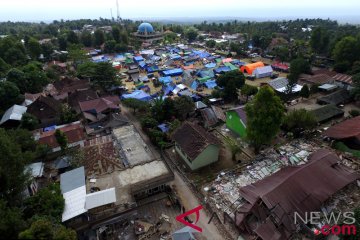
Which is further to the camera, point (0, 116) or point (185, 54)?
point (185, 54)

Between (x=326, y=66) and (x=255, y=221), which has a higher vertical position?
(x=326, y=66)

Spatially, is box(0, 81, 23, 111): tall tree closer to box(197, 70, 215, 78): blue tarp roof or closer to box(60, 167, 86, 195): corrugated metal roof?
box(60, 167, 86, 195): corrugated metal roof

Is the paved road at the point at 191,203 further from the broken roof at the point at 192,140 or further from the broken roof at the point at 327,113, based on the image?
the broken roof at the point at 327,113

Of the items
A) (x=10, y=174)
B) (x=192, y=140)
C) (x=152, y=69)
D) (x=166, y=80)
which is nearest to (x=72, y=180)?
(x=10, y=174)

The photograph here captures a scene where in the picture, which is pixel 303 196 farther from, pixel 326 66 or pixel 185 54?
pixel 185 54

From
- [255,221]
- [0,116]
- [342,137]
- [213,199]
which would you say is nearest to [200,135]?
[213,199]

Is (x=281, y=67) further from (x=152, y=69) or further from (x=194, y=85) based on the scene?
(x=152, y=69)
